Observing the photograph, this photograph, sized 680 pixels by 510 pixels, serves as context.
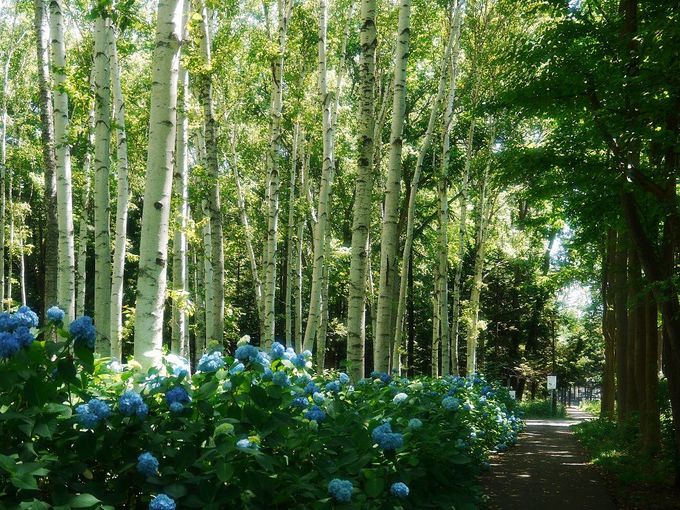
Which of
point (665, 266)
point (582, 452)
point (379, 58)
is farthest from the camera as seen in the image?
point (379, 58)

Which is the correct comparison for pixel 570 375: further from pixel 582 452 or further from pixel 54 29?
pixel 54 29

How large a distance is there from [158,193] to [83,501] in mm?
2667

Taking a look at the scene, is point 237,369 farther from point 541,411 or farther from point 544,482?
point 541,411

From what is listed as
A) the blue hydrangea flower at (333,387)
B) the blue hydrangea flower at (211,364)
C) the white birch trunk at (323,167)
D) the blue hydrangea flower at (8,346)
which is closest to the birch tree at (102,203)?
the white birch trunk at (323,167)

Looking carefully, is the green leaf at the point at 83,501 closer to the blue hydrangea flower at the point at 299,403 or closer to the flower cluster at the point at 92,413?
the flower cluster at the point at 92,413

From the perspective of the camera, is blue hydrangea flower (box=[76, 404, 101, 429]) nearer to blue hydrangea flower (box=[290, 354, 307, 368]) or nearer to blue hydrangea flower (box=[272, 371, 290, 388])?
blue hydrangea flower (box=[272, 371, 290, 388])

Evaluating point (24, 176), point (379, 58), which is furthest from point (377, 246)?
point (24, 176)

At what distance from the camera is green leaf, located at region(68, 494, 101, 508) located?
233cm

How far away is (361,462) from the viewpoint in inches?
127

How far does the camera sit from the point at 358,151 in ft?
27.8

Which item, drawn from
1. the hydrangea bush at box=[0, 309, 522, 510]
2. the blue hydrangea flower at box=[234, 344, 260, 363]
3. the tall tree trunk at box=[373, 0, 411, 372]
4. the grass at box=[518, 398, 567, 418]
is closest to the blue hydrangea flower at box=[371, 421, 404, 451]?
the hydrangea bush at box=[0, 309, 522, 510]

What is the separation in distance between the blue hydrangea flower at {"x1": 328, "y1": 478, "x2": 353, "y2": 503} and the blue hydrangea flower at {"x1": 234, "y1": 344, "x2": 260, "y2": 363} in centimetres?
89

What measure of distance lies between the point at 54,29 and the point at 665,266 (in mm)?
9263

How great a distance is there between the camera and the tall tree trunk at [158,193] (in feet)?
14.8
